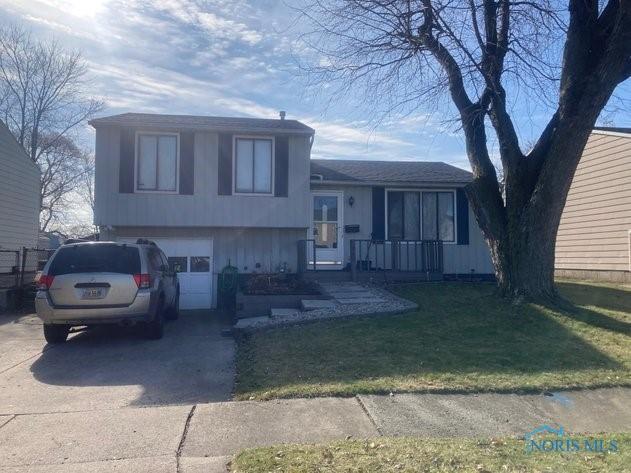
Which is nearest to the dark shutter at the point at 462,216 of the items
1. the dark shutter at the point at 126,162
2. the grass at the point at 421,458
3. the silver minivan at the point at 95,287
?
the dark shutter at the point at 126,162

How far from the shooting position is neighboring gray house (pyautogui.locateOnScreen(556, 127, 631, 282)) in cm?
1692

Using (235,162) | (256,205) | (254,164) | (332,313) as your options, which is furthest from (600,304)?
(235,162)

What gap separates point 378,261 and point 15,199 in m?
13.0

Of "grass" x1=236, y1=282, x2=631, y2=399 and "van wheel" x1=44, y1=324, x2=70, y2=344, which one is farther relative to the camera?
Result: "van wheel" x1=44, y1=324, x2=70, y2=344

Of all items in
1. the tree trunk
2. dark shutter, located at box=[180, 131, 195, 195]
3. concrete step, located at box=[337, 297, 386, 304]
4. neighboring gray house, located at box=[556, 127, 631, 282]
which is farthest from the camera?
neighboring gray house, located at box=[556, 127, 631, 282]

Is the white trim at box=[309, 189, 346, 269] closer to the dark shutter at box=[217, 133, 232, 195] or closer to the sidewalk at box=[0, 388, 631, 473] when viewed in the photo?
the dark shutter at box=[217, 133, 232, 195]

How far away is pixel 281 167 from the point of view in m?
14.6

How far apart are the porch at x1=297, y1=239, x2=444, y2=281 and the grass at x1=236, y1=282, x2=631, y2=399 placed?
3.57 metres

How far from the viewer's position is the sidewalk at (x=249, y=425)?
176 inches

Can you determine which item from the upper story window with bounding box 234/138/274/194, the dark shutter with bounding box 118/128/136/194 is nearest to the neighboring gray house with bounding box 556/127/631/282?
the upper story window with bounding box 234/138/274/194

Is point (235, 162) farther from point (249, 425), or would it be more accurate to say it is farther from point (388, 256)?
point (249, 425)

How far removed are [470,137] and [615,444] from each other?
7550mm

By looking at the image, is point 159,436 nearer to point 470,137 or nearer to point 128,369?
point 128,369

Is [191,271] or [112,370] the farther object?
[191,271]
